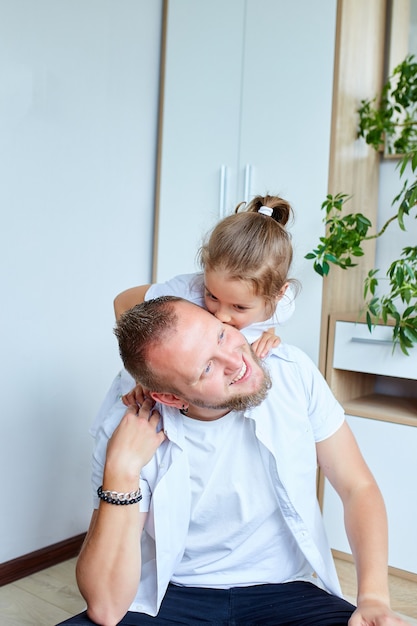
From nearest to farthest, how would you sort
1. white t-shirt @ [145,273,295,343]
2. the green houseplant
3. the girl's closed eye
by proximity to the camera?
the girl's closed eye
white t-shirt @ [145,273,295,343]
the green houseplant

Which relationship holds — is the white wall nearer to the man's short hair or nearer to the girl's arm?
the girl's arm

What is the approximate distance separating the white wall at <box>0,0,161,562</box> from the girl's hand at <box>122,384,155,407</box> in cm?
88

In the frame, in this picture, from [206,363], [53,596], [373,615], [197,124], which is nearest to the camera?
[373,615]

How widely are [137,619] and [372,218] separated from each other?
6.03 feet

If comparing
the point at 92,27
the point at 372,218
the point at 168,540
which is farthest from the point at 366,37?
the point at 168,540

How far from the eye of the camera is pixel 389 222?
2.44 m

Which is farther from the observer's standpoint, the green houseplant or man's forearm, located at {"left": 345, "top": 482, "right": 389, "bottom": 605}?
the green houseplant

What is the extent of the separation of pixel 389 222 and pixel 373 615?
156cm

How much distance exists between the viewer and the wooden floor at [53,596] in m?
2.00

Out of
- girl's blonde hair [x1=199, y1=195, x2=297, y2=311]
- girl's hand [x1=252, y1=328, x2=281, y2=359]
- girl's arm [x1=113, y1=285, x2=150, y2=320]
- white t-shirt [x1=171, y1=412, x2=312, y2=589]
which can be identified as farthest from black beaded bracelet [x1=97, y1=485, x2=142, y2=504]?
girl's arm [x1=113, y1=285, x2=150, y2=320]

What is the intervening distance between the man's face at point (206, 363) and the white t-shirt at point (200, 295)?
36 centimetres

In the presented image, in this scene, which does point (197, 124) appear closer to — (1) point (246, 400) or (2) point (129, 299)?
(2) point (129, 299)

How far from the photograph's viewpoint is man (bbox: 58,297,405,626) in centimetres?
127

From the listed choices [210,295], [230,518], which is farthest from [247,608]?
[210,295]
